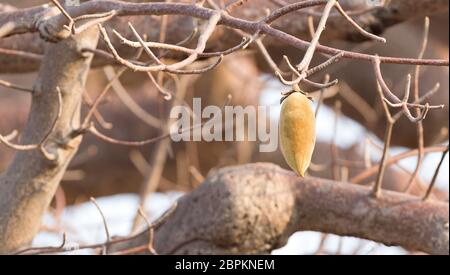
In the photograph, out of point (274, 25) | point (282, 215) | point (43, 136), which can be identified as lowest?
point (282, 215)

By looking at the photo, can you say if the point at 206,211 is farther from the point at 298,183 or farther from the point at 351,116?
the point at 351,116

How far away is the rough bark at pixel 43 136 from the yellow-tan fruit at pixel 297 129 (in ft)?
2.43

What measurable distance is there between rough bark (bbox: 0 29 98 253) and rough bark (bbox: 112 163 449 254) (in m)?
0.21

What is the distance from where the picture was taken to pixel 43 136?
151 centimetres

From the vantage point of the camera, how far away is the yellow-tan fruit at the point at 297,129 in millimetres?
835

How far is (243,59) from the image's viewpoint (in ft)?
9.80

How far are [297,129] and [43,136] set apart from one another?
0.77 meters

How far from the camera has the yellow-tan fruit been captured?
32.9 inches

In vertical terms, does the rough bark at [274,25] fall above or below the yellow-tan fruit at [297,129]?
above
